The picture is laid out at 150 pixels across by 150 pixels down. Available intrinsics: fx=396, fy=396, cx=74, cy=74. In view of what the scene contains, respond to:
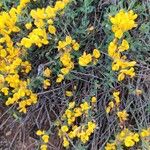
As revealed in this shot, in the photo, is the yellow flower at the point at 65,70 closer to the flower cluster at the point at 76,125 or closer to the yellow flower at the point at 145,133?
the flower cluster at the point at 76,125

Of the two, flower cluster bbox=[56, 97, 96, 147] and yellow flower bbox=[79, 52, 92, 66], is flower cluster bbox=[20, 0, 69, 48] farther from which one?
flower cluster bbox=[56, 97, 96, 147]

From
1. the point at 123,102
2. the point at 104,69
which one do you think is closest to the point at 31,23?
the point at 104,69

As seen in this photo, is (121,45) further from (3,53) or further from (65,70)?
(3,53)

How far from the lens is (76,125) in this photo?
1889mm

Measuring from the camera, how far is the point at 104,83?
75.9 inches

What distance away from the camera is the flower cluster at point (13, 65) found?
1813 mm

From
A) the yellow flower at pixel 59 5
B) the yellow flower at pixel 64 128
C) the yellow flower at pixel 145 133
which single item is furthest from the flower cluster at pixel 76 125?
the yellow flower at pixel 59 5

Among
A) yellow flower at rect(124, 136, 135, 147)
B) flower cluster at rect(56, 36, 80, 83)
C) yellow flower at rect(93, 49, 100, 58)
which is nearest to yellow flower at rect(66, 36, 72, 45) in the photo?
flower cluster at rect(56, 36, 80, 83)

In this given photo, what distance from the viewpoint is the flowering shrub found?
5.91 ft

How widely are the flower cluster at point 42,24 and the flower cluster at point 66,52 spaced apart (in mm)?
75

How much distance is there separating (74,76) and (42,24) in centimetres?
31

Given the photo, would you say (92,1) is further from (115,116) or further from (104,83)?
(115,116)

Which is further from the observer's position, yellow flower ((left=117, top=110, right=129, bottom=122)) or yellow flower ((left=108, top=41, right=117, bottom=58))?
yellow flower ((left=117, top=110, right=129, bottom=122))

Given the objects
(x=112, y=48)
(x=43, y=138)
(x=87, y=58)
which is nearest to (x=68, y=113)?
(x=43, y=138)
